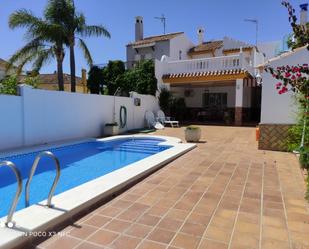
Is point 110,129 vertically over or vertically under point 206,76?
under

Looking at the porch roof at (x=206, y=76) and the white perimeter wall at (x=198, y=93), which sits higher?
the porch roof at (x=206, y=76)

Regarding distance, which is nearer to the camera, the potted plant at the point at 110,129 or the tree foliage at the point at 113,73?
the potted plant at the point at 110,129

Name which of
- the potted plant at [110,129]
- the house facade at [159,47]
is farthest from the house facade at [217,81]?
the potted plant at [110,129]

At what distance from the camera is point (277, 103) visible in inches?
442

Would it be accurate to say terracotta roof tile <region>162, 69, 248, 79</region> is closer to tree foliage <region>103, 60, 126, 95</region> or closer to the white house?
tree foliage <region>103, 60, 126, 95</region>

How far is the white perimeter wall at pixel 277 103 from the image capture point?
10.8 m

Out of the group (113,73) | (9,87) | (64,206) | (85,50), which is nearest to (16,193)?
(64,206)

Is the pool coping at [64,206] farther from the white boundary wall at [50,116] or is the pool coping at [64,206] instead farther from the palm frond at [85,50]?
the palm frond at [85,50]

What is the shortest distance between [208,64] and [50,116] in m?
15.9

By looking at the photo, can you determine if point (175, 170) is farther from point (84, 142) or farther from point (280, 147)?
point (84, 142)

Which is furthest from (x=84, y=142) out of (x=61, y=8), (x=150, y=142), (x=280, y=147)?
(x=61, y=8)

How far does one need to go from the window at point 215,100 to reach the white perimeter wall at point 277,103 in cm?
1771

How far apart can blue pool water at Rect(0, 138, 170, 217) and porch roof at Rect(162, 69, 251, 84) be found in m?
10.8

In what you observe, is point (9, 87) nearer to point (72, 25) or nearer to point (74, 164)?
point (74, 164)
